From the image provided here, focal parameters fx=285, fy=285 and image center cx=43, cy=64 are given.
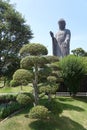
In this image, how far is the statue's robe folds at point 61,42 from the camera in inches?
1414

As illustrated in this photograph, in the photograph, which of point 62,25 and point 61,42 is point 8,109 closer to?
point 61,42

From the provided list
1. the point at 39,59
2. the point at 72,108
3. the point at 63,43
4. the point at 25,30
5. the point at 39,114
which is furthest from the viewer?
the point at 63,43

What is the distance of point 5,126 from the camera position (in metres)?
17.8

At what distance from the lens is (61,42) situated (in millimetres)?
36312

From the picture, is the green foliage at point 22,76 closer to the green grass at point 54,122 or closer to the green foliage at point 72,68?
the green grass at point 54,122

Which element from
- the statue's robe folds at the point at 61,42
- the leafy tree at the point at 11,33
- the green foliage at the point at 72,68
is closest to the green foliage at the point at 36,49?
the leafy tree at the point at 11,33

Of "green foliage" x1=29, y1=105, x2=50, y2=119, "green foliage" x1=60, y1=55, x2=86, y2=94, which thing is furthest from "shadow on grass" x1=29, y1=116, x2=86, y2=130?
"green foliage" x1=60, y1=55, x2=86, y2=94

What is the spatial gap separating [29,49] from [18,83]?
2429mm

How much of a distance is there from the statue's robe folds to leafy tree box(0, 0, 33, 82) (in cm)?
953

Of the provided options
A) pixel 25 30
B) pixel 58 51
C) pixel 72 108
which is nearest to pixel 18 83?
pixel 72 108

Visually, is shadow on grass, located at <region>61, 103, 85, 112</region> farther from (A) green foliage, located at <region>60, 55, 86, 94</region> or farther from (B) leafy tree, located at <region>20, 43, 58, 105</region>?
(A) green foliage, located at <region>60, 55, 86, 94</region>

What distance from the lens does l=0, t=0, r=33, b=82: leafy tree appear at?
26.0 m

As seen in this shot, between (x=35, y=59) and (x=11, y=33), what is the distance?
27.1ft

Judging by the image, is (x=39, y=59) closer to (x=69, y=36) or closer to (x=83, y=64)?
(x=83, y=64)
